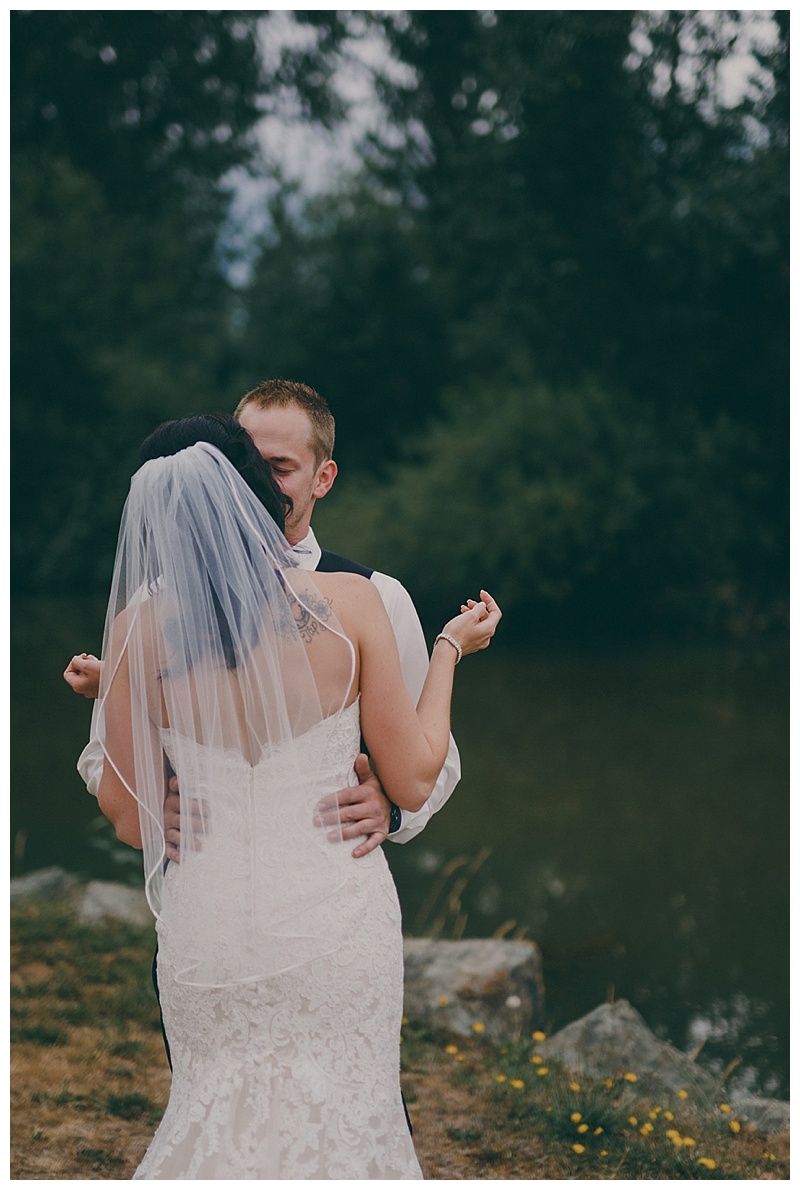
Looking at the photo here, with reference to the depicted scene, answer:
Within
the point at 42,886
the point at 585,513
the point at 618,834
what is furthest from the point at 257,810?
the point at 585,513

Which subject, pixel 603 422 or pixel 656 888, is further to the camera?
pixel 603 422

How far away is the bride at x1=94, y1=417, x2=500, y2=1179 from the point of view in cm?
222

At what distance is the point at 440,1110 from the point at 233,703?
101 inches

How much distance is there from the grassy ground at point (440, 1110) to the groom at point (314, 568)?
1.77 m

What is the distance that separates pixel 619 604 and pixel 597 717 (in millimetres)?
6636

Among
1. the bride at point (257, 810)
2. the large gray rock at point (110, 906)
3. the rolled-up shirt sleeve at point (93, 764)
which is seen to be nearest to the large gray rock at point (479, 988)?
the large gray rock at point (110, 906)

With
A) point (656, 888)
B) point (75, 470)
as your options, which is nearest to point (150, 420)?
point (75, 470)

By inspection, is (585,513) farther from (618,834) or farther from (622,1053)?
(622,1053)

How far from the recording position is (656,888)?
7.56m

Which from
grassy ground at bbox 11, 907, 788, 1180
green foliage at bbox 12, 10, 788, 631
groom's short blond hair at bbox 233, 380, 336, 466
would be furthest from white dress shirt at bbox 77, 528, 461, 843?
green foliage at bbox 12, 10, 788, 631

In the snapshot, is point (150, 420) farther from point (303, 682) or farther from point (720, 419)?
point (303, 682)

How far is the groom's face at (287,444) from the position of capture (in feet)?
8.01

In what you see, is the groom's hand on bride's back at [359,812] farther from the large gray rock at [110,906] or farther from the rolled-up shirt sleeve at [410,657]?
the large gray rock at [110,906]

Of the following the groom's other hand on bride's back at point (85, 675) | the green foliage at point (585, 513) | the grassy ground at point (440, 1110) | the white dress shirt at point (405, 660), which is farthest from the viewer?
the green foliage at point (585, 513)
